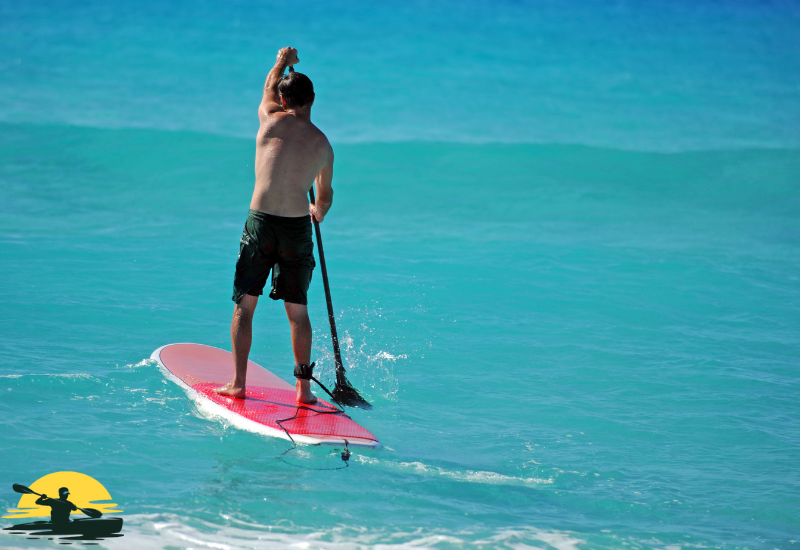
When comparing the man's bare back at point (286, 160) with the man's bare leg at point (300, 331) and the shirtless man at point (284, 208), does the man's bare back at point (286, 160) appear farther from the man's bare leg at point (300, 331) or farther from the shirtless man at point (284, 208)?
the man's bare leg at point (300, 331)

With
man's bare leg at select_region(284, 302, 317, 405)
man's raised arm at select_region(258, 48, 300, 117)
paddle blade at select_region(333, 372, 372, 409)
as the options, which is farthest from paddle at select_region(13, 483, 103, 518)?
man's raised arm at select_region(258, 48, 300, 117)

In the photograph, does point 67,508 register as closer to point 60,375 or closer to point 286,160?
point 60,375

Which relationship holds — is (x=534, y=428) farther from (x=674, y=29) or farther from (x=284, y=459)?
(x=674, y=29)

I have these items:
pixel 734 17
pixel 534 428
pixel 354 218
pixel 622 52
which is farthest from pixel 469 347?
pixel 734 17

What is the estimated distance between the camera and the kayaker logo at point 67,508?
9.36 ft

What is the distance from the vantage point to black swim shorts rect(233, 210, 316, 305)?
12.4ft

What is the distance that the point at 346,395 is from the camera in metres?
4.26

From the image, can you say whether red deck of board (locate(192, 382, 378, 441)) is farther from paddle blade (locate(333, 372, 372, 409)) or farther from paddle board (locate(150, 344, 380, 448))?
paddle blade (locate(333, 372, 372, 409))

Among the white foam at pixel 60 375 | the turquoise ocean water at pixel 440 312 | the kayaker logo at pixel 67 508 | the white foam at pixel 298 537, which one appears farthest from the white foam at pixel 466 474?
the white foam at pixel 60 375

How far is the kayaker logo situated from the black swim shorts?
1139mm

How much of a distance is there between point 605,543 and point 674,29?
1075 inches

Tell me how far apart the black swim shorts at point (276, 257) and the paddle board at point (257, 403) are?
55 cm

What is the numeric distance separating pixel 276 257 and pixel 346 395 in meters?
0.91

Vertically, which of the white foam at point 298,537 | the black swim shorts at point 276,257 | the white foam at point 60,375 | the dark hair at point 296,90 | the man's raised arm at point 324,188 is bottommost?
the white foam at point 298,537
